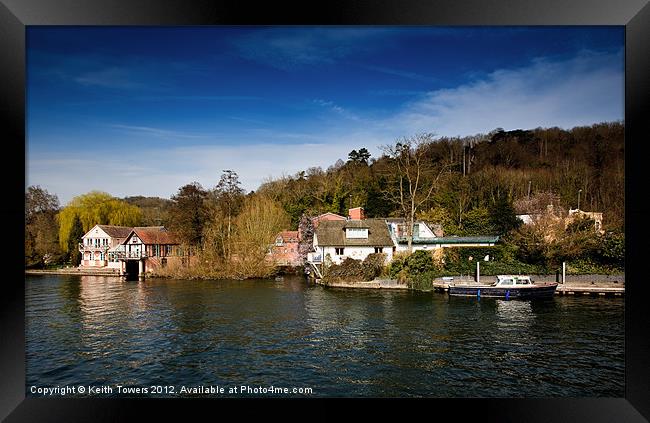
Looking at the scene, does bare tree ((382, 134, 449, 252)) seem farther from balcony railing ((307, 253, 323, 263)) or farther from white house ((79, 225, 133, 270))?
white house ((79, 225, 133, 270))

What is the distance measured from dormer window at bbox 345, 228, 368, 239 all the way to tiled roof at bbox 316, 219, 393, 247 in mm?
94

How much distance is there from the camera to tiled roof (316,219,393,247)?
12375mm

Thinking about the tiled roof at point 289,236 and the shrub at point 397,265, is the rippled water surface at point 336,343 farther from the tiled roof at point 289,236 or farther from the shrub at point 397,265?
the tiled roof at point 289,236

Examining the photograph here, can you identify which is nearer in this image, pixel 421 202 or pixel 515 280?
pixel 515 280

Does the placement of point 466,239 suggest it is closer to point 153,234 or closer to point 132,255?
point 153,234

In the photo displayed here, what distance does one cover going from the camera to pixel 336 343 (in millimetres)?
5348

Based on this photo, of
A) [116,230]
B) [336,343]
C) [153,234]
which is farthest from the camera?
[153,234]

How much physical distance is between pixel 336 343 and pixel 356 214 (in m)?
7.37

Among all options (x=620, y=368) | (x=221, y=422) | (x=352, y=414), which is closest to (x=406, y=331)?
(x=620, y=368)
